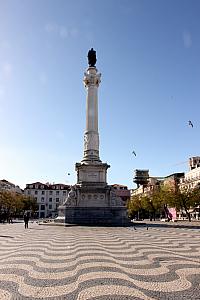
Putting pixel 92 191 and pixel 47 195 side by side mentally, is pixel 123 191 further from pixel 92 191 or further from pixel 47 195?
pixel 92 191

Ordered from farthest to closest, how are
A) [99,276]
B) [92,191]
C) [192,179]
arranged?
[192,179] → [92,191] → [99,276]

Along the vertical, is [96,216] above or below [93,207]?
below

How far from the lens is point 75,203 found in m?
43.4

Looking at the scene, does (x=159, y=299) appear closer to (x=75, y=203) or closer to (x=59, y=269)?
(x=59, y=269)

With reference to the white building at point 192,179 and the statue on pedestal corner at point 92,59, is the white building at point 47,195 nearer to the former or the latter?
the white building at point 192,179

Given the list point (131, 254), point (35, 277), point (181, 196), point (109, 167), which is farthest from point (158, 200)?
point (35, 277)

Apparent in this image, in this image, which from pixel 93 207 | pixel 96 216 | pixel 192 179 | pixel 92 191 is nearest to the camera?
pixel 96 216

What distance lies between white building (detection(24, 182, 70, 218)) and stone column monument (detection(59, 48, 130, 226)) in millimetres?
106153

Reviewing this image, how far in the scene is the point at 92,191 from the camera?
4391 cm

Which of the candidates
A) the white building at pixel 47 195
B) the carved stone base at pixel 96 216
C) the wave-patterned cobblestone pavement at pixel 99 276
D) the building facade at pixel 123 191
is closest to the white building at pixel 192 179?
the building facade at pixel 123 191

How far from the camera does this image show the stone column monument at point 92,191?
A: 40844 millimetres

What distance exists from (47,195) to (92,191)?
366 ft

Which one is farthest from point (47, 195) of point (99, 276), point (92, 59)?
point (99, 276)

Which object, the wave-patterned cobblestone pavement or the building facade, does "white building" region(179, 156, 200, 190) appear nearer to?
the building facade
